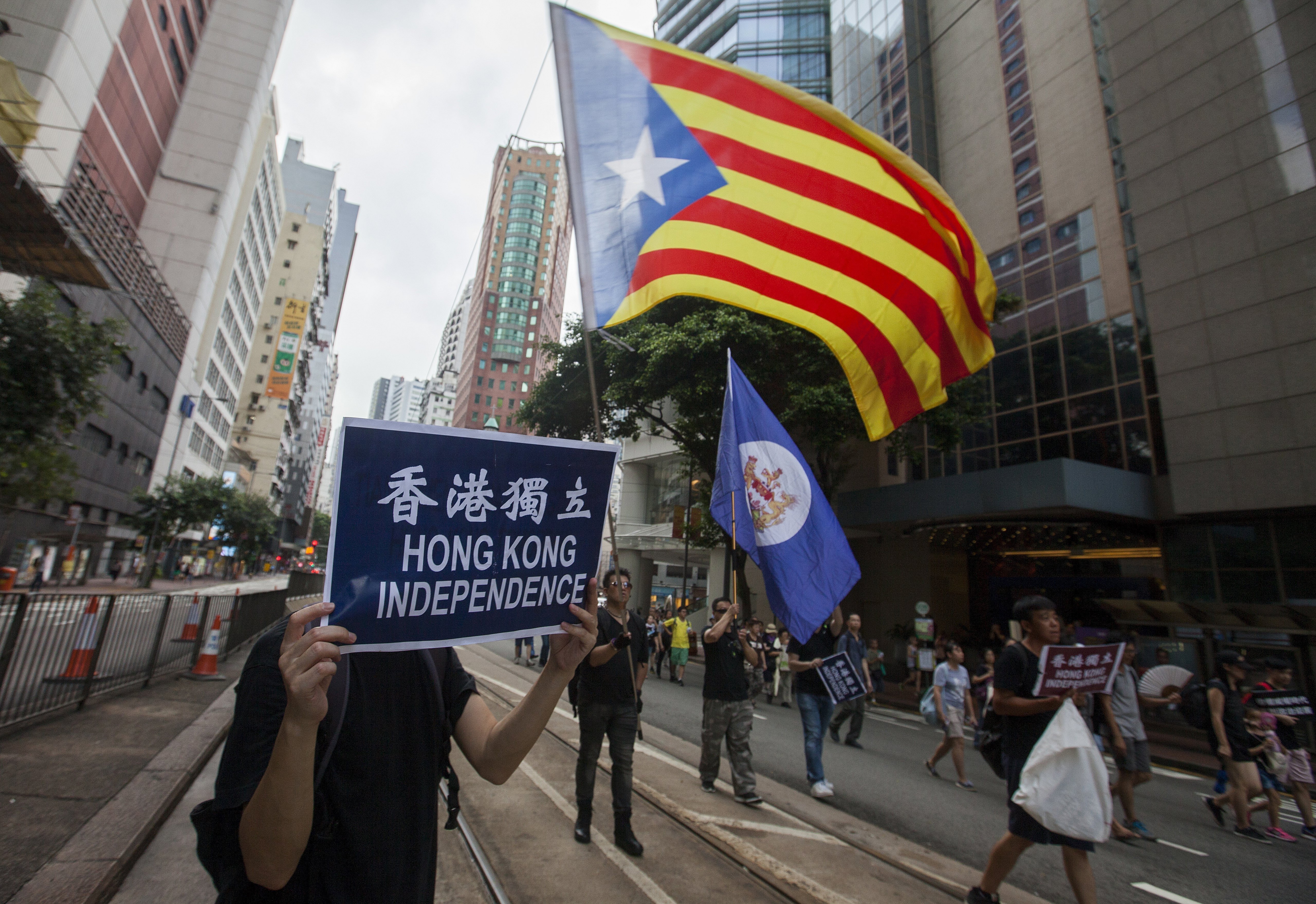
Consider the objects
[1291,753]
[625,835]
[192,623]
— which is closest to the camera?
[625,835]

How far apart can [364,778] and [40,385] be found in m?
14.3

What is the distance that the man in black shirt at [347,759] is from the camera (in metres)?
1.41

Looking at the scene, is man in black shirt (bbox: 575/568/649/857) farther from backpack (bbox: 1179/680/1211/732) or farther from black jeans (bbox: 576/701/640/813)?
backpack (bbox: 1179/680/1211/732)

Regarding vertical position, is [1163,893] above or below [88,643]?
below

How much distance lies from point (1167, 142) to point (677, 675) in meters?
19.9

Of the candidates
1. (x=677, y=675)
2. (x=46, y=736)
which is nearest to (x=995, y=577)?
(x=677, y=675)

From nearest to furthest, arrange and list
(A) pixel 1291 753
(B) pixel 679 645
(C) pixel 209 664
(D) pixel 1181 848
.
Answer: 1. (D) pixel 1181 848
2. (A) pixel 1291 753
3. (C) pixel 209 664
4. (B) pixel 679 645

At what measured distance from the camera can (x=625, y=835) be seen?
4.55 m

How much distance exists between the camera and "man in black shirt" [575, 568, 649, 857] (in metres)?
4.59

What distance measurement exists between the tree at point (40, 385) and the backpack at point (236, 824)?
13.5 metres

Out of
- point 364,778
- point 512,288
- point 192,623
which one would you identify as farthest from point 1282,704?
point 512,288

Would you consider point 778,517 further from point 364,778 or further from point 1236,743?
point 1236,743

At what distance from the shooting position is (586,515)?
6.92ft

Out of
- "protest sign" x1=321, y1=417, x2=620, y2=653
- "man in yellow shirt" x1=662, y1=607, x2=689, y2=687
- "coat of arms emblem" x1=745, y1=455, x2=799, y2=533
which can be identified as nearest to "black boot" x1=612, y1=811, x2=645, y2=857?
"coat of arms emblem" x1=745, y1=455, x2=799, y2=533
